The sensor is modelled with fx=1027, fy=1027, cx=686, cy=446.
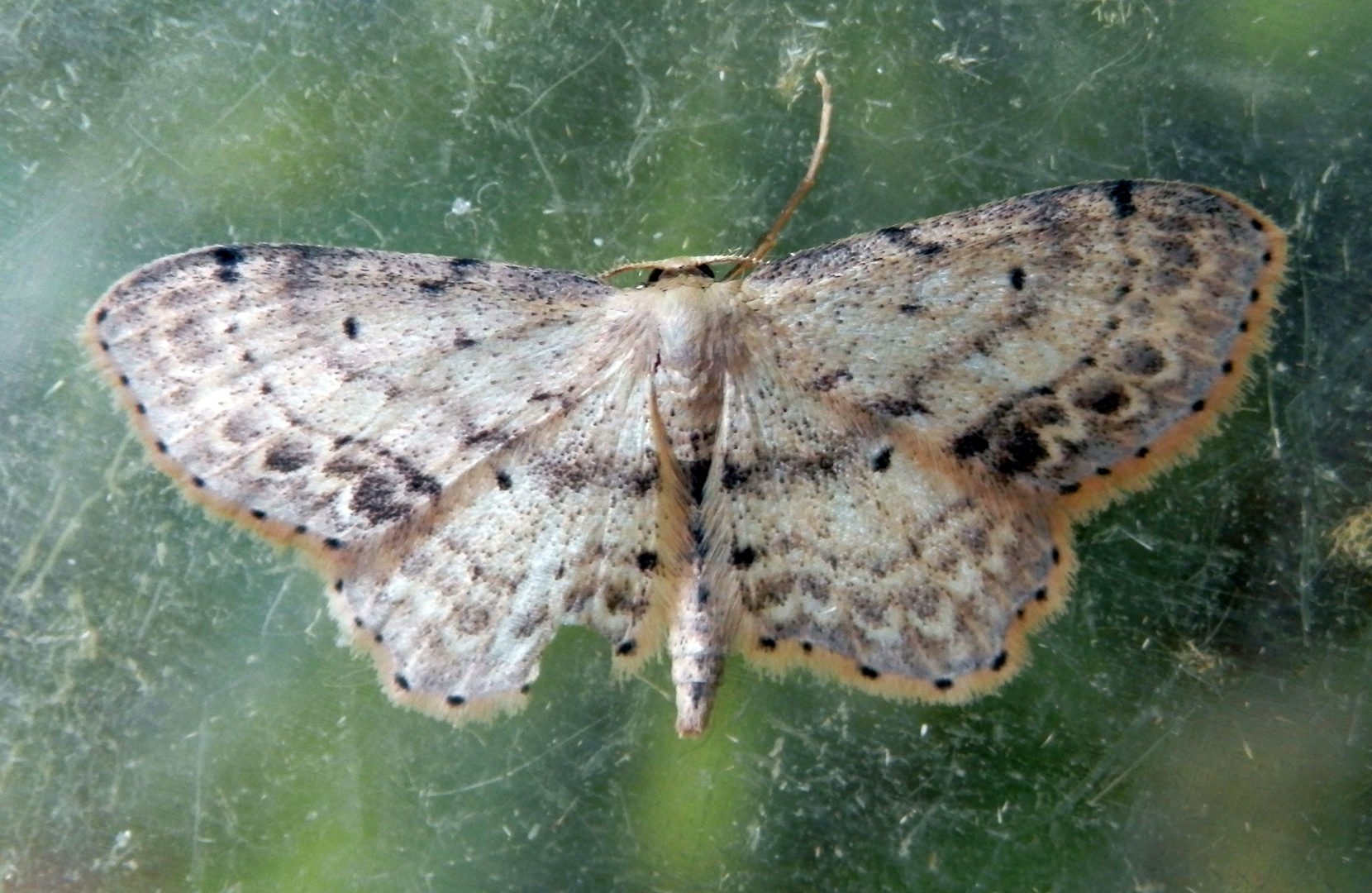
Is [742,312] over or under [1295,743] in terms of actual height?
over

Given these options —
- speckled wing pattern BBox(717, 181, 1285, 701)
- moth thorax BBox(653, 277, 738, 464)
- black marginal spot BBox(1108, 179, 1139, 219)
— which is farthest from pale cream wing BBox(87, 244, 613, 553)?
black marginal spot BBox(1108, 179, 1139, 219)

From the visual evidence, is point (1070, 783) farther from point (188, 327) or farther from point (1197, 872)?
point (188, 327)

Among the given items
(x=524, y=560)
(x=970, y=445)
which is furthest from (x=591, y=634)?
(x=970, y=445)

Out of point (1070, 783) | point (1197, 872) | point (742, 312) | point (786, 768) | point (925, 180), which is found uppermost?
point (742, 312)

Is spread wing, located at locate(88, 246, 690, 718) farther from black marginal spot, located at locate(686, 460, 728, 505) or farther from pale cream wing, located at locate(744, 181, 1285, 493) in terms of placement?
pale cream wing, located at locate(744, 181, 1285, 493)

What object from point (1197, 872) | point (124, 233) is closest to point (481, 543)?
point (124, 233)
